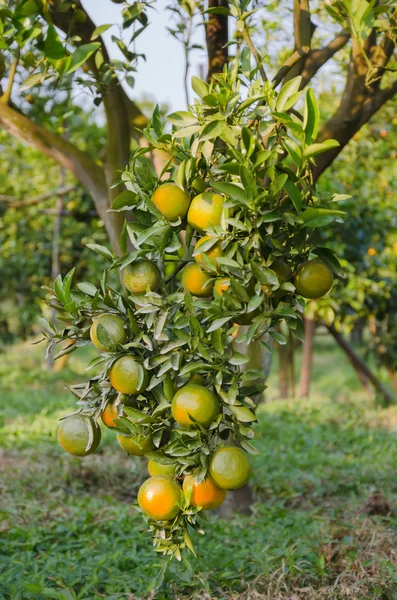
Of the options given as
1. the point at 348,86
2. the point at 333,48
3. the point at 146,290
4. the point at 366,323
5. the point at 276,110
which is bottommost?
the point at 366,323

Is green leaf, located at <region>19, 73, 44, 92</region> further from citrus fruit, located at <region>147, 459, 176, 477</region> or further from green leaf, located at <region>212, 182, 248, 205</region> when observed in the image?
citrus fruit, located at <region>147, 459, 176, 477</region>

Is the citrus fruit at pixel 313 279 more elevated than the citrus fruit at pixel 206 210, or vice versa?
the citrus fruit at pixel 206 210

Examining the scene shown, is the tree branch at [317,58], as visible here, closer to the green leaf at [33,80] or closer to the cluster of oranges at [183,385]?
the green leaf at [33,80]

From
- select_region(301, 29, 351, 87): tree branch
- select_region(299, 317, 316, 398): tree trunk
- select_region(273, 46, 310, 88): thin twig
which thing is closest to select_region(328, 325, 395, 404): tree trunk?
select_region(299, 317, 316, 398): tree trunk

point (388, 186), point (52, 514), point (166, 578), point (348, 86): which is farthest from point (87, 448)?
point (388, 186)

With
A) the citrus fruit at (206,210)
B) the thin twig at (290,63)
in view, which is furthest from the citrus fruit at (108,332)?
the thin twig at (290,63)

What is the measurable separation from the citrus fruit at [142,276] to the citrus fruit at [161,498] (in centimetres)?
42

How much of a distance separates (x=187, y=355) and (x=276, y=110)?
1.79ft

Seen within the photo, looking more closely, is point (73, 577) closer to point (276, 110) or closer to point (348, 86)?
point (276, 110)

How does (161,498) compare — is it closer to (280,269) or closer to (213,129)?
(280,269)

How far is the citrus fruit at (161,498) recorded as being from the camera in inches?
52.3

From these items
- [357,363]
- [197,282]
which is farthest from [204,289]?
[357,363]

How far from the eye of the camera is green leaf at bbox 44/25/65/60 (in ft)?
4.66

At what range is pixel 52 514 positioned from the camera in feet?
8.96
